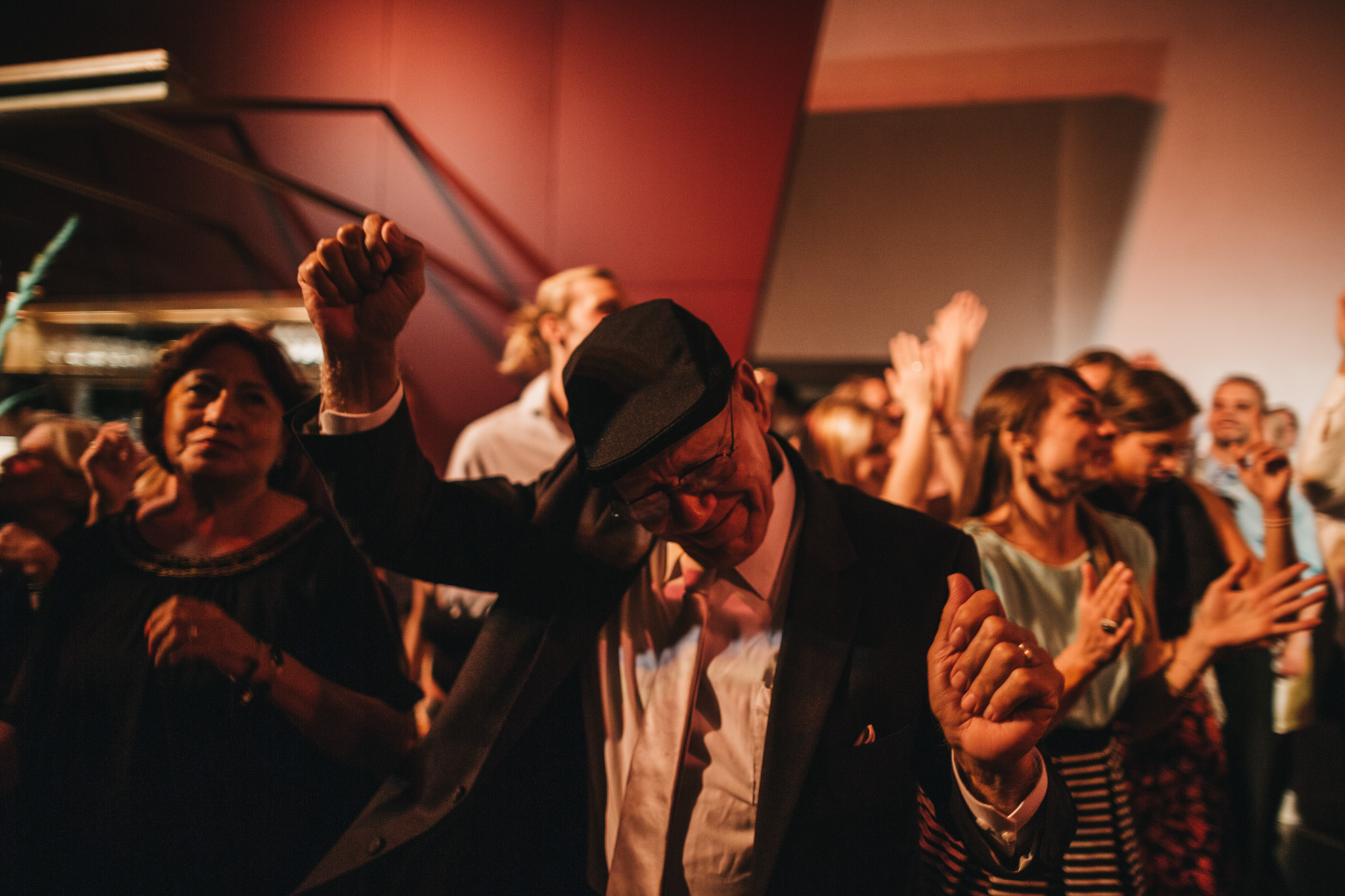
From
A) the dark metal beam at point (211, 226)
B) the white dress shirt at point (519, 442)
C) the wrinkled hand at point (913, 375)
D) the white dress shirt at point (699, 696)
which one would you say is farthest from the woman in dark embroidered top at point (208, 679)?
the dark metal beam at point (211, 226)

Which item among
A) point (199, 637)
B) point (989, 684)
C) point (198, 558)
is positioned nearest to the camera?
point (989, 684)

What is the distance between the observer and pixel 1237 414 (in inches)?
124

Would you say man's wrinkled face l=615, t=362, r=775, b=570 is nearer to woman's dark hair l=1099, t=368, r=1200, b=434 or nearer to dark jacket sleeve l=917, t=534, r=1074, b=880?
dark jacket sleeve l=917, t=534, r=1074, b=880

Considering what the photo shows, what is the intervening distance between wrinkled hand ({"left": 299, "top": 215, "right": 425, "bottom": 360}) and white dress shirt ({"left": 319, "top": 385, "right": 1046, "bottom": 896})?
0.34 ft

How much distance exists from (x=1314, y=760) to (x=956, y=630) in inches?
113

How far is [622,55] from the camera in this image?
3.27m

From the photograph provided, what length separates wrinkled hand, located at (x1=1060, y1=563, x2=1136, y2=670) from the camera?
1418 millimetres

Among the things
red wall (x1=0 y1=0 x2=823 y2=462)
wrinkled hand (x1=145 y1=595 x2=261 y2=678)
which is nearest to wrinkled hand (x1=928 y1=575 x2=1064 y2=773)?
wrinkled hand (x1=145 y1=595 x2=261 y2=678)

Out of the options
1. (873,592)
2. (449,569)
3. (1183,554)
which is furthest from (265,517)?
(1183,554)

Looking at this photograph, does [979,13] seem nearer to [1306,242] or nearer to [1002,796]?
[1306,242]

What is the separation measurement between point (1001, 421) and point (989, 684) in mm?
1076

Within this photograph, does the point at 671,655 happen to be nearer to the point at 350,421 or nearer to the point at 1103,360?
the point at 350,421

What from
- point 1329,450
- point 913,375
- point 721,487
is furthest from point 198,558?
point 1329,450

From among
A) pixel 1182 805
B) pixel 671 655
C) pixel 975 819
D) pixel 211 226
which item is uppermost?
pixel 211 226
